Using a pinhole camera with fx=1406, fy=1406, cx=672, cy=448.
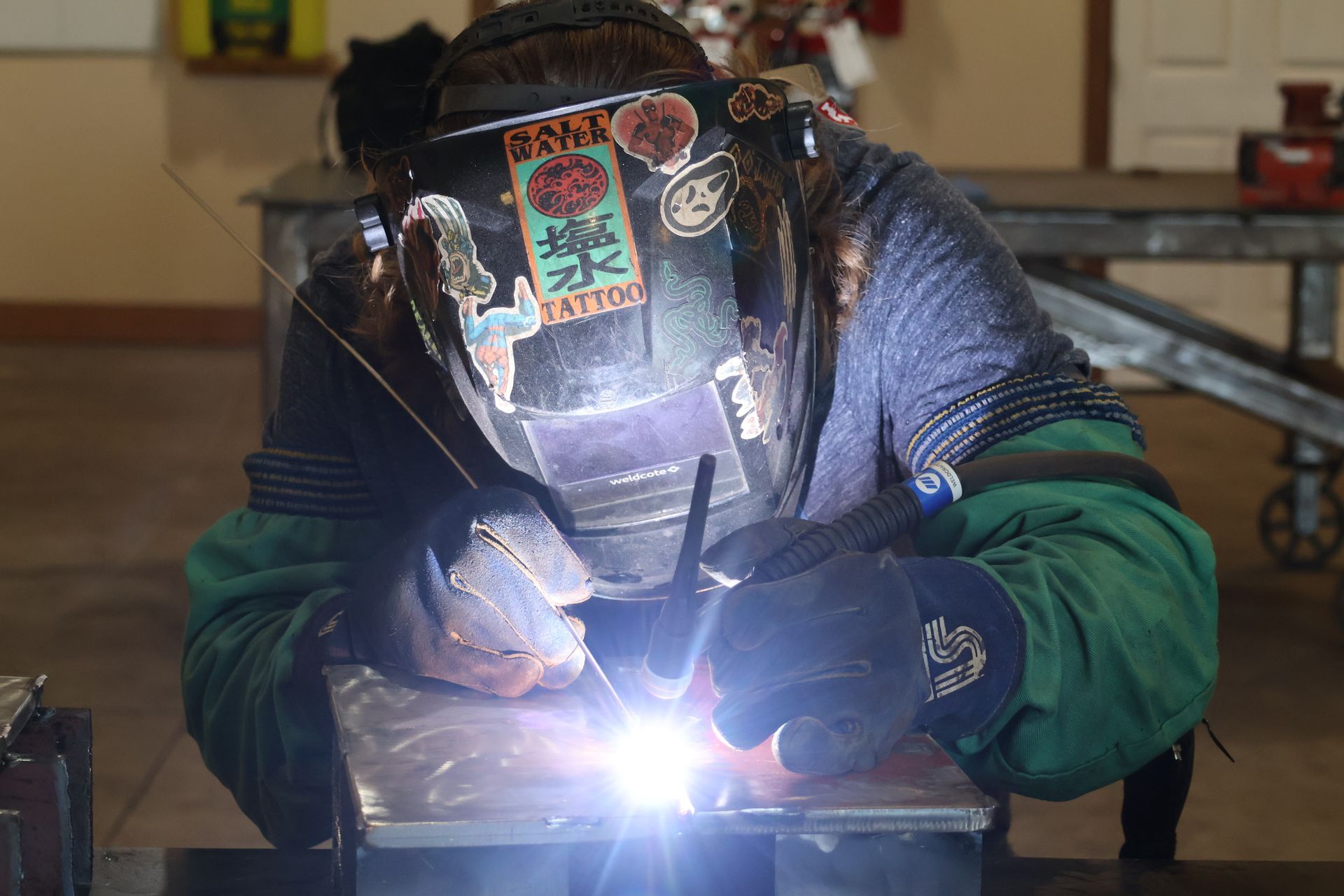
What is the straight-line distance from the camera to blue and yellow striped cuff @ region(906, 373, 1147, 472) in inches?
41.2

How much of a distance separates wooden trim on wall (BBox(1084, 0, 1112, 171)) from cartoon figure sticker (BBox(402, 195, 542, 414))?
4.82 metres

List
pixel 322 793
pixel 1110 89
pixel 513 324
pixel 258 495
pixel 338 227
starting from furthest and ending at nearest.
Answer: pixel 1110 89 → pixel 338 227 → pixel 258 495 → pixel 322 793 → pixel 513 324

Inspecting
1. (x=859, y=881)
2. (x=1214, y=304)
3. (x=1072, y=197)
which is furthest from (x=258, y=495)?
(x=1214, y=304)

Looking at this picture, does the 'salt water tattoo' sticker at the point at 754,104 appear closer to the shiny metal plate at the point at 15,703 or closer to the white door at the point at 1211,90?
the shiny metal plate at the point at 15,703

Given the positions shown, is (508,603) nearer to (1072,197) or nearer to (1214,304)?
(1072,197)

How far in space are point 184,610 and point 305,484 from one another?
79.7 inches

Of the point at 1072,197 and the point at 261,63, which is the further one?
the point at 261,63

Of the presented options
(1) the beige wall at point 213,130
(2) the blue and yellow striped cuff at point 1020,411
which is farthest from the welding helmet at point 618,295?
(1) the beige wall at point 213,130

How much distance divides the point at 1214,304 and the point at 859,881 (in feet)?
17.1

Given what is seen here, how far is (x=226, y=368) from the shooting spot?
18.0ft

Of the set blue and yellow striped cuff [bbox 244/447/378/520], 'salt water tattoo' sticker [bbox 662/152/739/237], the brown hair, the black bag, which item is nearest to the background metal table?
the black bag

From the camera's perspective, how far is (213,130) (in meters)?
5.56

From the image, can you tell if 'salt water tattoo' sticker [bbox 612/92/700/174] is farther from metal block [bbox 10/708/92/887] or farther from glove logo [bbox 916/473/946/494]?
metal block [bbox 10/708/92/887]

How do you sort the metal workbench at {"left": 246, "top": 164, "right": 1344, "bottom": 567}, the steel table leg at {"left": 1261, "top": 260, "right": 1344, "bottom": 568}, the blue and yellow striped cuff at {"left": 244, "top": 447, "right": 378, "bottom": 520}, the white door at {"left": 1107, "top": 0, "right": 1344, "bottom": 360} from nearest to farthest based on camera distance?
the blue and yellow striped cuff at {"left": 244, "top": 447, "right": 378, "bottom": 520}, the metal workbench at {"left": 246, "top": 164, "right": 1344, "bottom": 567}, the steel table leg at {"left": 1261, "top": 260, "right": 1344, "bottom": 568}, the white door at {"left": 1107, "top": 0, "right": 1344, "bottom": 360}
